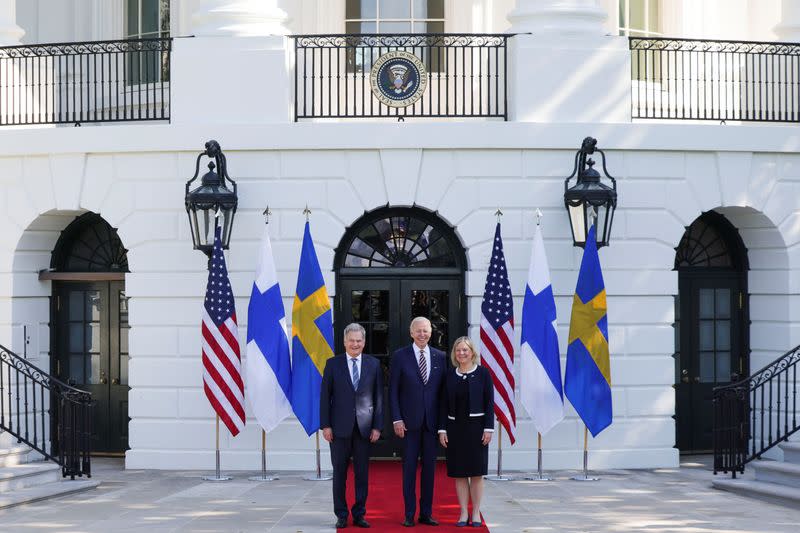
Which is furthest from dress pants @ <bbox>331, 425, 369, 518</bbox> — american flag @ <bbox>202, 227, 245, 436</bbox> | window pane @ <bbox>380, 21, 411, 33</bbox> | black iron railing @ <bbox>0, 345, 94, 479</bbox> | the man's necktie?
window pane @ <bbox>380, 21, 411, 33</bbox>

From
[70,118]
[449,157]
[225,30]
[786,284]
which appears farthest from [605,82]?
[70,118]

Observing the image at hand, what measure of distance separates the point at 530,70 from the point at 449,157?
5.00ft

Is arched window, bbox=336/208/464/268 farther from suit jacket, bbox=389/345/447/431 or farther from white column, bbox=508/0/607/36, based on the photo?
suit jacket, bbox=389/345/447/431

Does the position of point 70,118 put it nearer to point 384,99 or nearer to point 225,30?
point 225,30

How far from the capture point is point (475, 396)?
41.5ft

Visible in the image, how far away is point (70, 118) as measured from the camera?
19.3 meters

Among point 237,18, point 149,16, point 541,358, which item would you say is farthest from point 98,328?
point 541,358

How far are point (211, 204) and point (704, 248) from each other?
7007 millimetres

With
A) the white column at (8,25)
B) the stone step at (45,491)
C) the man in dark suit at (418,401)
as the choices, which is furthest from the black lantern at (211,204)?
the man in dark suit at (418,401)

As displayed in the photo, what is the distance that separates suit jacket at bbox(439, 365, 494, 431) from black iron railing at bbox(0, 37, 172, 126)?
21.7 feet

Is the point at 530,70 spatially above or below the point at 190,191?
above

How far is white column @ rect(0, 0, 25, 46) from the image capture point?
18.7 m

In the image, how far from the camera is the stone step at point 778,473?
48.4 ft

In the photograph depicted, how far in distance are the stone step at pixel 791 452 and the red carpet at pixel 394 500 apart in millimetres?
3958
